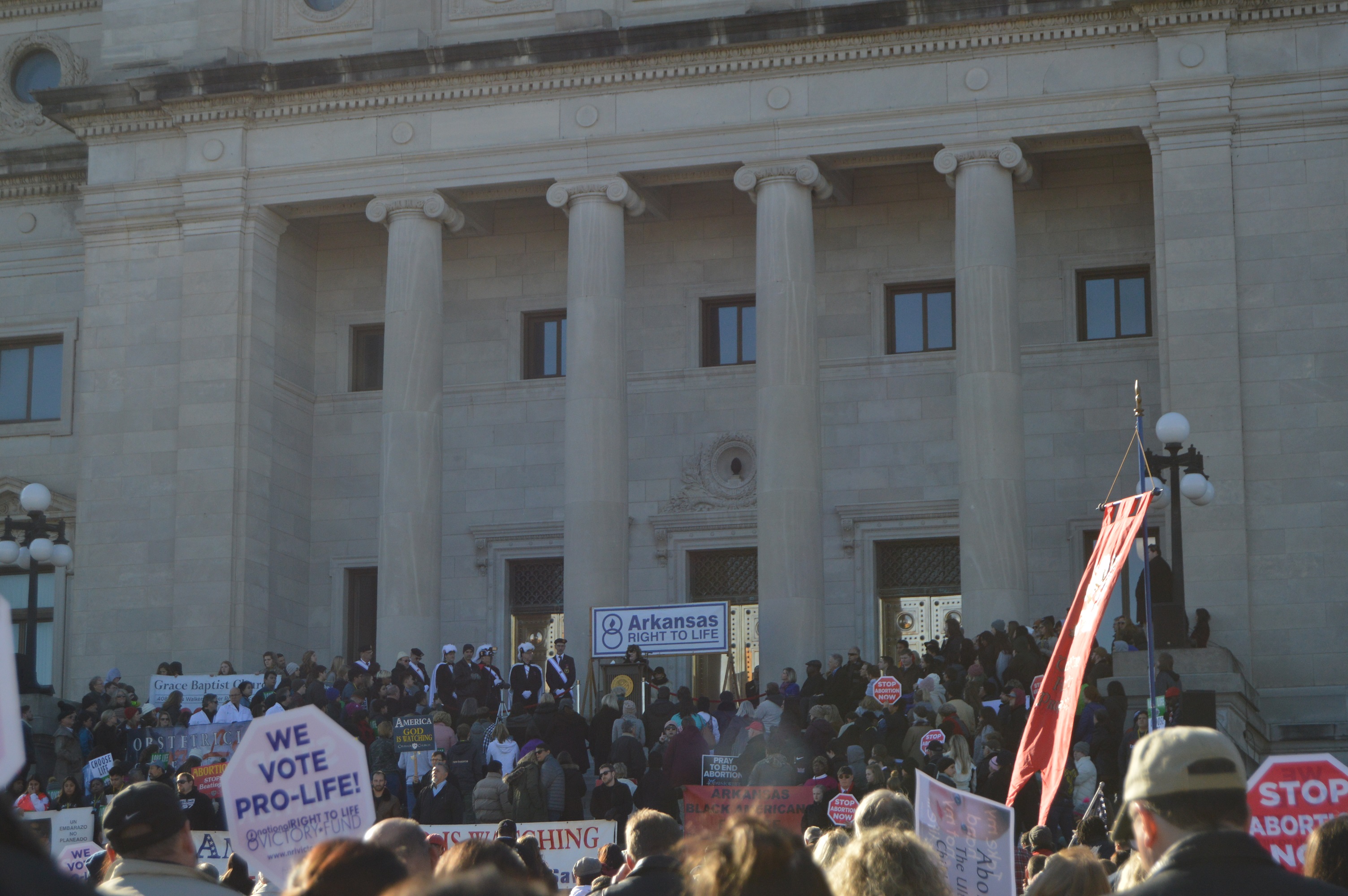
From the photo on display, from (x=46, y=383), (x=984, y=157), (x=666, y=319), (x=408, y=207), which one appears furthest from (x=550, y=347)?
(x=46, y=383)

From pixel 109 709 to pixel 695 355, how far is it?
538 inches

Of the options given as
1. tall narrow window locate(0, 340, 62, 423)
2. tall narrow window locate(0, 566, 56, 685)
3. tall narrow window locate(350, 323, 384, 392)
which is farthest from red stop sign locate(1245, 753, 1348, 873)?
tall narrow window locate(0, 340, 62, 423)

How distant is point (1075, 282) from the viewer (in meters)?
35.6

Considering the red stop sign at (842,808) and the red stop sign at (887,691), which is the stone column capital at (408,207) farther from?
the red stop sign at (842,808)

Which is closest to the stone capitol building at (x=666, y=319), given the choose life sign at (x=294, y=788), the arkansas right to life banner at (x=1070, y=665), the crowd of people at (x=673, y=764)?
the crowd of people at (x=673, y=764)

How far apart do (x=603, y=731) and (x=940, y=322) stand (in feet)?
44.4

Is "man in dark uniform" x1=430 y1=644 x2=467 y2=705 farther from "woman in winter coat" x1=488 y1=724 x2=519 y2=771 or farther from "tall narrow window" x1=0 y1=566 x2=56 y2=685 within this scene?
"tall narrow window" x1=0 y1=566 x2=56 y2=685

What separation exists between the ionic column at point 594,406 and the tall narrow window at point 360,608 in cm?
599

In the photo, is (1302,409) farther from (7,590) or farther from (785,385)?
(7,590)

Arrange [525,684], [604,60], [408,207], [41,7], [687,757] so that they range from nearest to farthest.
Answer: [687,757] < [525,684] < [604,60] < [408,207] < [41,7]

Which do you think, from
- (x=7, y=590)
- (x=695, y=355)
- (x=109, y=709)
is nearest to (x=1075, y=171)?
(x=695, y=355)

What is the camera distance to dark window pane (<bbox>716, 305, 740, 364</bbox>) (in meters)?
37.5

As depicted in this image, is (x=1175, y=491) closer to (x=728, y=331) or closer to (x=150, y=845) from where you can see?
(x=728, y=331)

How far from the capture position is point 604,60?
112 ft
